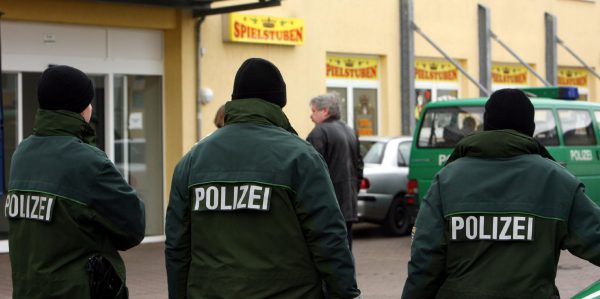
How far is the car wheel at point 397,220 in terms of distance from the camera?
1714 cm

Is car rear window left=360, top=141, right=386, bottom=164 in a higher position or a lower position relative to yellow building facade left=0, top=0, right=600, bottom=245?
lower

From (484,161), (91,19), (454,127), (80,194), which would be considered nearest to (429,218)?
(484,161)

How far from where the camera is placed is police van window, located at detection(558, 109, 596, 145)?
15.4m

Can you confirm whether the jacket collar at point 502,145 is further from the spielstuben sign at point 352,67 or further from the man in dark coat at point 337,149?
the spielstuben sign at point 352,67

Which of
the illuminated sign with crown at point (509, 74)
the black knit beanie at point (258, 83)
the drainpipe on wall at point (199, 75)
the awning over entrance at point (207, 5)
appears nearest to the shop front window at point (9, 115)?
the awning over entrance at point (207, 5)

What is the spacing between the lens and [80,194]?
5.03 m

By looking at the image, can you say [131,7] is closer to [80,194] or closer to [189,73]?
[189,73]

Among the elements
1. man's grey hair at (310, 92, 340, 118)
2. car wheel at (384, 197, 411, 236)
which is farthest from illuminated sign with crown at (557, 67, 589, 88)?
man's grey hair at (310, 92, 340, 118)

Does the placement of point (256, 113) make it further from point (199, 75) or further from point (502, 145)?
point (199, 75)

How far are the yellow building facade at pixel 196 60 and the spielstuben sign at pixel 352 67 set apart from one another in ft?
0.06

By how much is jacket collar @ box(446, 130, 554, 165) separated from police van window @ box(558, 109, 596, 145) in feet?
35.3

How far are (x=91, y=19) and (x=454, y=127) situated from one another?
4.94 m

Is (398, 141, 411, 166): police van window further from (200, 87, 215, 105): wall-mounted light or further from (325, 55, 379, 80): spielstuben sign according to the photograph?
(325, 55, 379, 80): spielstuben sign

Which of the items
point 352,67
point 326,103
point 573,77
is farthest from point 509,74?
point 326,103
